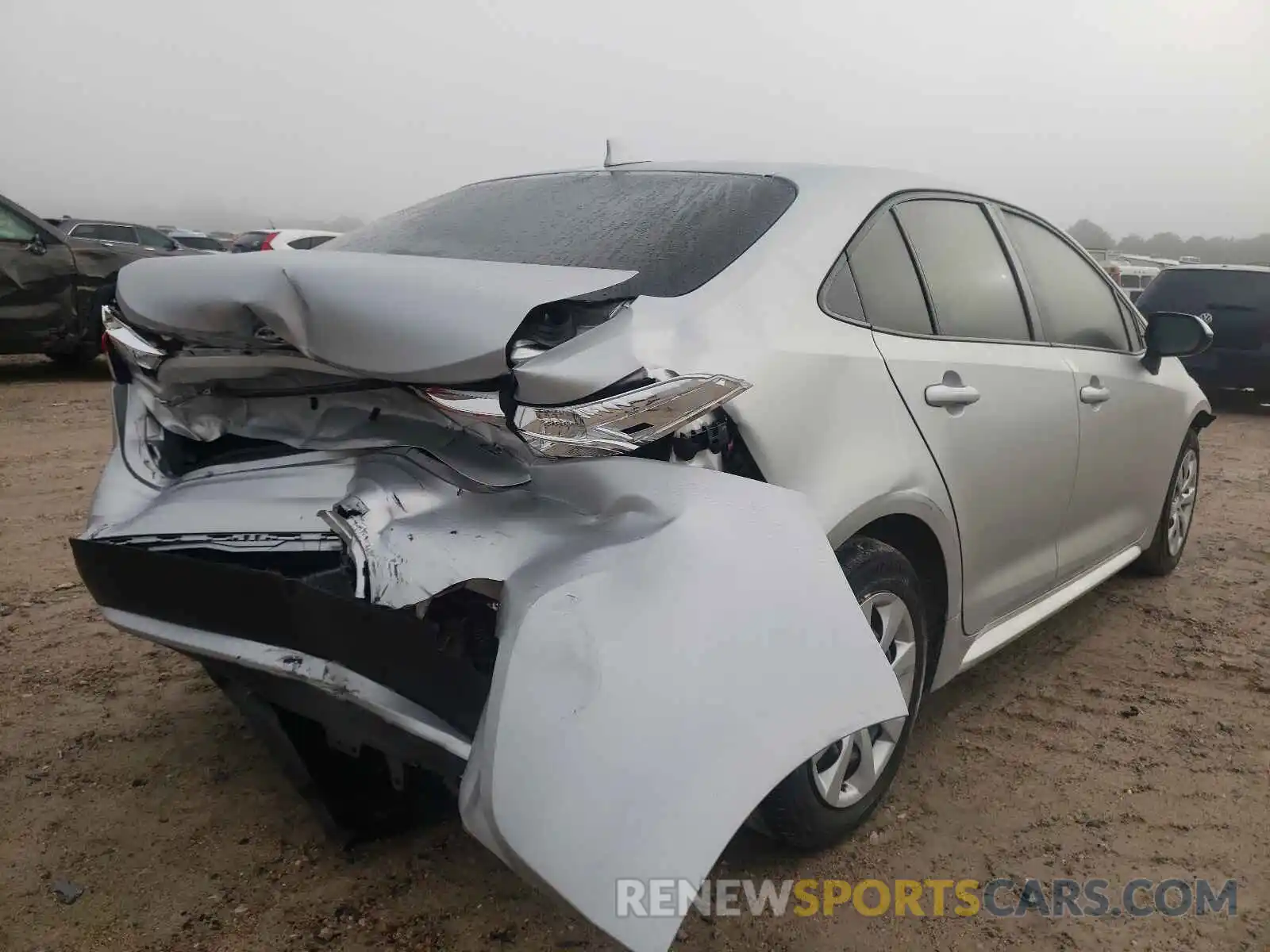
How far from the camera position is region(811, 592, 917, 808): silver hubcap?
211 cm

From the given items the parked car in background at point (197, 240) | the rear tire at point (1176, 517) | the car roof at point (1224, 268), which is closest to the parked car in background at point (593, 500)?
the rear tire at point (1176, 517)

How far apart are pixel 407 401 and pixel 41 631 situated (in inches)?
93.7

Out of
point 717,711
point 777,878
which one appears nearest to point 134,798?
point 777,878

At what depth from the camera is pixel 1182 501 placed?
423 centimetres

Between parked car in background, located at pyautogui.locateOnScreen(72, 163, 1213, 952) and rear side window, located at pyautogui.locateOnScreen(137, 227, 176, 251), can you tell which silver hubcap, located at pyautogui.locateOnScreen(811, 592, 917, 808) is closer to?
parked car in background, located at pyautogui.locateOnScreen(72, 163, 1213, 952)

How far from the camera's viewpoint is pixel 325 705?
174 centimetres

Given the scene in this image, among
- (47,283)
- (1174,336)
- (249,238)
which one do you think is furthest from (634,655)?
(249,238)

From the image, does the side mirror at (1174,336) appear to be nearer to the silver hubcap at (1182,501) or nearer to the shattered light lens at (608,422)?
the silver hubcap at (1182,501)

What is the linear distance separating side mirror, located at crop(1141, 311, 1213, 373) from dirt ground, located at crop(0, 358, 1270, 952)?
1055mm

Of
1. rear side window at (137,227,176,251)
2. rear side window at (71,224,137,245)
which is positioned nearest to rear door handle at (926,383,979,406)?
rear side window at (137,227,176,251)

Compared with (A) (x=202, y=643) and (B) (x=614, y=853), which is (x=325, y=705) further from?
(B) (x=614, y=853)

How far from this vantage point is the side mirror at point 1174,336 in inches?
134

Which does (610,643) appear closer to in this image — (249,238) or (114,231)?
(114,231)

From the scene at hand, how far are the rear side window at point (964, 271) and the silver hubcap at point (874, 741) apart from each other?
75cm
